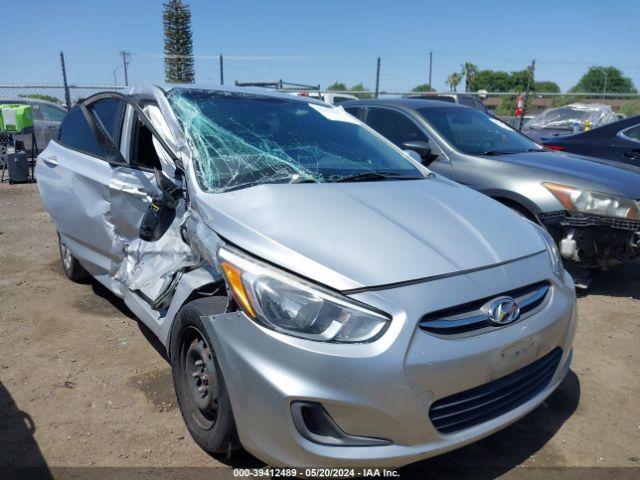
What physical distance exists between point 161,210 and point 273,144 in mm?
764

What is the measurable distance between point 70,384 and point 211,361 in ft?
4.37

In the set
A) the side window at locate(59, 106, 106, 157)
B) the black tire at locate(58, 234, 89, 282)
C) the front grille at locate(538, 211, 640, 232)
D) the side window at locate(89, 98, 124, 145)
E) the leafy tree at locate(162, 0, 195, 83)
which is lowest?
the black tire at locate(58, 234, 89, 282)

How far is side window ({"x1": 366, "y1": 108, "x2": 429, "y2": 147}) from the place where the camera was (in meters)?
5.32

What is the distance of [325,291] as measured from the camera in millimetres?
1967

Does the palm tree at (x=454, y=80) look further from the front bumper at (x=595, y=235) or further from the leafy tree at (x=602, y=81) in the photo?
the front bumper at (x=595, y=235)

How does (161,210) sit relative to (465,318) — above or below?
above

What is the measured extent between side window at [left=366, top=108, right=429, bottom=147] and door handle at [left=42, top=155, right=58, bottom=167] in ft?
10.4

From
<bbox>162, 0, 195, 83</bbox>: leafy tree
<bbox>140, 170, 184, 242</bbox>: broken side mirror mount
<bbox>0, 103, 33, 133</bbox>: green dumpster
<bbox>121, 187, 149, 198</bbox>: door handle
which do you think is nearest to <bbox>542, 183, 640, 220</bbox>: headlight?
<bbox>140, 170, 184, 242</bbox>: broken side mirror mount

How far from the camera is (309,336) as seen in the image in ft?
6.26

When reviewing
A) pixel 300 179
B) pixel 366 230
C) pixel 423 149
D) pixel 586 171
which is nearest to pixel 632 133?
pixel 586 171

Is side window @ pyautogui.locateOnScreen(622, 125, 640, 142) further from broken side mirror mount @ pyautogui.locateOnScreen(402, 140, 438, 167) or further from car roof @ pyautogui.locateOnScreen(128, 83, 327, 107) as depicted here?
car roof @ pyautogui.locateOnScreen(128, 83, 327, 107)

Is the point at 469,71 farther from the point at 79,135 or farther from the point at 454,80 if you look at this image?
the point at 79,135

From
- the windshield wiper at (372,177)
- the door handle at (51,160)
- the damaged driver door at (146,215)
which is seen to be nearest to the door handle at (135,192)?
the damaged driver door at (146,215)

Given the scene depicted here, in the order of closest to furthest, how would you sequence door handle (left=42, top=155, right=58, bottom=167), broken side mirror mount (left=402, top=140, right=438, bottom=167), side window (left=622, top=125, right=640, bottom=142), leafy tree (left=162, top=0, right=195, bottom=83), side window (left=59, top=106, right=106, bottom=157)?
side window (left=59, top=106, right=106, bottom=157) < door handle (left=42, top=155, right=58, bottom=167) < broken side mirror mount (left=402, top=140, right=438, bottom=167) < side window (left=622, top=125, right=640, bottom=142) < leafy tree (left=162, top=0, right=195, bottom=83)
